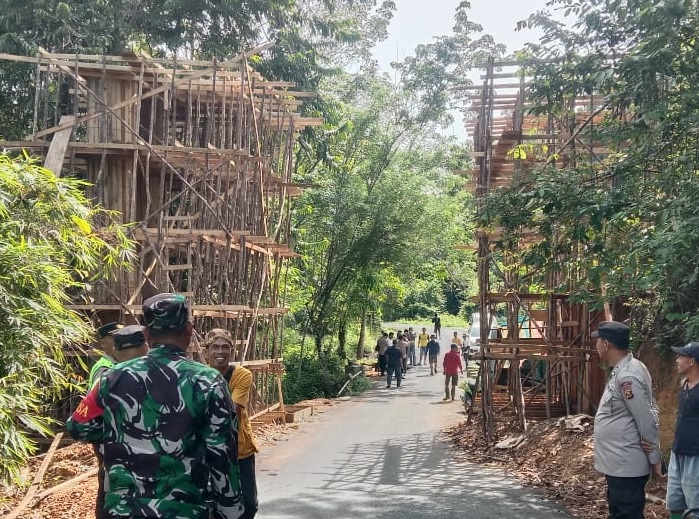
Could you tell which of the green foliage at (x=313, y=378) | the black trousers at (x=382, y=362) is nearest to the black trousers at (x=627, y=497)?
the green foliage at (x=313, y=378)

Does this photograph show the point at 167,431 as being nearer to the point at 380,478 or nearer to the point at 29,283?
the point at 29,283

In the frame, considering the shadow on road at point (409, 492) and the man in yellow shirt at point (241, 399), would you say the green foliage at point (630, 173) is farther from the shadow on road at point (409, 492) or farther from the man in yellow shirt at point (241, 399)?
the man in yellow shirt at point (241, 399)

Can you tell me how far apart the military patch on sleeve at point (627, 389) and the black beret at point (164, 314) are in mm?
3377

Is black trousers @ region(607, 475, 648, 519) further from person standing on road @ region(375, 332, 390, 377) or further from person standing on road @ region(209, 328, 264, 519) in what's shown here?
person standing on road @ region(375, 332, 390, 377)

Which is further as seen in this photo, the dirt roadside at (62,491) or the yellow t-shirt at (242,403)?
the dirt roadside at (62,491)

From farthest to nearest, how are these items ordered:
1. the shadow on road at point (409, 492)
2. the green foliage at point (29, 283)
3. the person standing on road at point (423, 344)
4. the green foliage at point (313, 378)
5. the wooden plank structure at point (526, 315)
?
the person standing on road at point (423, 344) < the green foliage at point (313, 378) < the wooden plank structure at point (526, 315) < the shadow on road at point (409, 492) < the green foliage at point (29, 283)

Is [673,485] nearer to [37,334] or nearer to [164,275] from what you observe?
[37,334]

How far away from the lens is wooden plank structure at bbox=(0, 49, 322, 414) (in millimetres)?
12727

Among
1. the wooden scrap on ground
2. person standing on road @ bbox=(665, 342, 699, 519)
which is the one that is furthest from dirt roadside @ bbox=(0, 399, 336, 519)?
person standing on road @ bbox=(665, 342, 699, 519)

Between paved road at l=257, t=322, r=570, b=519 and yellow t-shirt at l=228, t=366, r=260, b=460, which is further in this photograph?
paved road at l=257, t=322, r=570, b=519

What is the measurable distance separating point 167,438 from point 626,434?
349 centimetres

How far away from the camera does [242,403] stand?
534cm

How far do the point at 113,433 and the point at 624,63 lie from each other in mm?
6451

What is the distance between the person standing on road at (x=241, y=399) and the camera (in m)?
5.25
